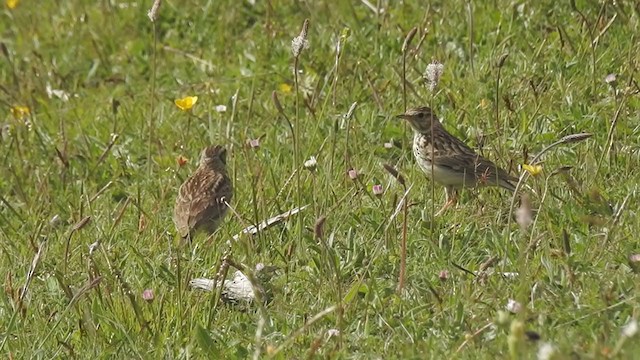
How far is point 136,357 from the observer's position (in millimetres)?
6078

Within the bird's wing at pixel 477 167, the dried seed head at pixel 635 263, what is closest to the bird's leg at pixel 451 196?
the bird's wing at pixel 477 167

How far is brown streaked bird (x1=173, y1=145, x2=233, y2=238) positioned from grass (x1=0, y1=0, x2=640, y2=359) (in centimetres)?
13

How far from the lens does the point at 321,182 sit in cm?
763

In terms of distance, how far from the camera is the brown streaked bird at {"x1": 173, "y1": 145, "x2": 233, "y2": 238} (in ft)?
24.8

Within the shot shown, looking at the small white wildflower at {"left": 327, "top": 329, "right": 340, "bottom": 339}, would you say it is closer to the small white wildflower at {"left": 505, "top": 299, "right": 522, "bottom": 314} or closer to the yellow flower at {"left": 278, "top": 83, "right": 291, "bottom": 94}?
the small white wildflower at {"left": 505, "top": 299, "right": 522, "bottom": 314}

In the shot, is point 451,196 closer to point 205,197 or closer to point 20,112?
point 205,197

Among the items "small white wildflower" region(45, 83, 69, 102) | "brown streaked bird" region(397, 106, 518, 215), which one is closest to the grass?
"small white wildflower" region(45, 83, 69, 102)

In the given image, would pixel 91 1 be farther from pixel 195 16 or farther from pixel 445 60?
pixel 445 60

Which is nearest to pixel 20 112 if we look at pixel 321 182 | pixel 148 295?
pixel 321 182

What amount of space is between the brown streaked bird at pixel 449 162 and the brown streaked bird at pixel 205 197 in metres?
1.09

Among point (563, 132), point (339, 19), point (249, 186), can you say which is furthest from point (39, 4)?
point (563, 132)

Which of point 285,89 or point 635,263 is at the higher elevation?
point 635,263

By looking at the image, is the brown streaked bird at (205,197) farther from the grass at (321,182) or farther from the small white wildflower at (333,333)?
the small white wildflower at (333,333)

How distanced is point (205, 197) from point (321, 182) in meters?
0.67
